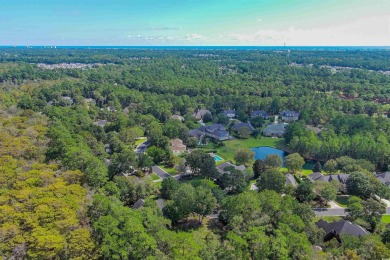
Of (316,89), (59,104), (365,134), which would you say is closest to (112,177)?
(365,134)

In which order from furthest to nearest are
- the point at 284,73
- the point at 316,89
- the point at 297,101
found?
the point at 284,73 < the point at 316,89 < the point at 297,101

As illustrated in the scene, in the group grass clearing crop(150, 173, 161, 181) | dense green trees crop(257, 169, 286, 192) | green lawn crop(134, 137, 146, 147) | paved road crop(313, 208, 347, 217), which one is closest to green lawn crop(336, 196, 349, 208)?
paved road crop(313, 208, 347, 217)

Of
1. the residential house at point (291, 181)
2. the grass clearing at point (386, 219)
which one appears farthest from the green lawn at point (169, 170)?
the grass clearing at point (386, 219)

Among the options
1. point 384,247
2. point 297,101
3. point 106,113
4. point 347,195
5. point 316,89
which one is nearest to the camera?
point 384,247

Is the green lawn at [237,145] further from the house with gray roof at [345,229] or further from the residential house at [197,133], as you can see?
the house with gray roof at [345,229]

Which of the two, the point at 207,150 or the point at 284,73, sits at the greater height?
the point at 284,73

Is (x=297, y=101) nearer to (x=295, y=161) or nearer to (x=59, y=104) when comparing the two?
(x=295, y=161)
